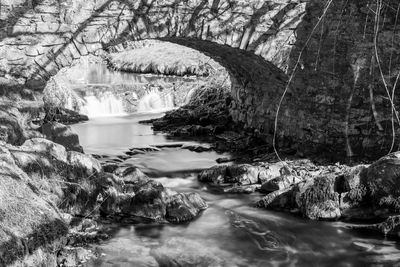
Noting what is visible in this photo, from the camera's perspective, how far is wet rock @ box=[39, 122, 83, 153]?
7.50 m

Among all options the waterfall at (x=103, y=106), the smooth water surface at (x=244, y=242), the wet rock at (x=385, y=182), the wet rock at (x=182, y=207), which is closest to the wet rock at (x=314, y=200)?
the smooth water surface at (x=244, y=242)

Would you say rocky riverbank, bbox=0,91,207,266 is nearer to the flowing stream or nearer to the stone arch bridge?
the flowing stream

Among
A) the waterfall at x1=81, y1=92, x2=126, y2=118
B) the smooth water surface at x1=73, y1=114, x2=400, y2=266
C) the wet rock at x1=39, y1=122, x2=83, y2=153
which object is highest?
the waterfall at x1=81, y1=92, x2=126, y2=118

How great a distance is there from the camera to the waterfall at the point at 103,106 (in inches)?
551

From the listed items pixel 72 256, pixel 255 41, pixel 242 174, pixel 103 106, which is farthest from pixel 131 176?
pixel 103 106

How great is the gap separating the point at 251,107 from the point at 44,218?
6628mm

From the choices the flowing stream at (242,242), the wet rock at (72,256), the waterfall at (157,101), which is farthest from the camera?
the waterfall at (157,101)

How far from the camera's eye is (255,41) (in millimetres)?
8016

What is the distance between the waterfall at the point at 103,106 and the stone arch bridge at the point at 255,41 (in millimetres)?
6372

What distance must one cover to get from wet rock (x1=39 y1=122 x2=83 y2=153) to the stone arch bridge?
24.9 inches

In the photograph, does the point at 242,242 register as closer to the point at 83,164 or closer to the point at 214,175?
the point at 83,164

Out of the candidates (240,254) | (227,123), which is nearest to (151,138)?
(227,123)

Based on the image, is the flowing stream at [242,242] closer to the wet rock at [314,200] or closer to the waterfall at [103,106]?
the wet rock at [314,200]

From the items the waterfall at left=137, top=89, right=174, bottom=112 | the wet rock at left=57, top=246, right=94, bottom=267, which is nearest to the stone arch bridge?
the wet rock at left=57, top=246, right=94, bottom=267
